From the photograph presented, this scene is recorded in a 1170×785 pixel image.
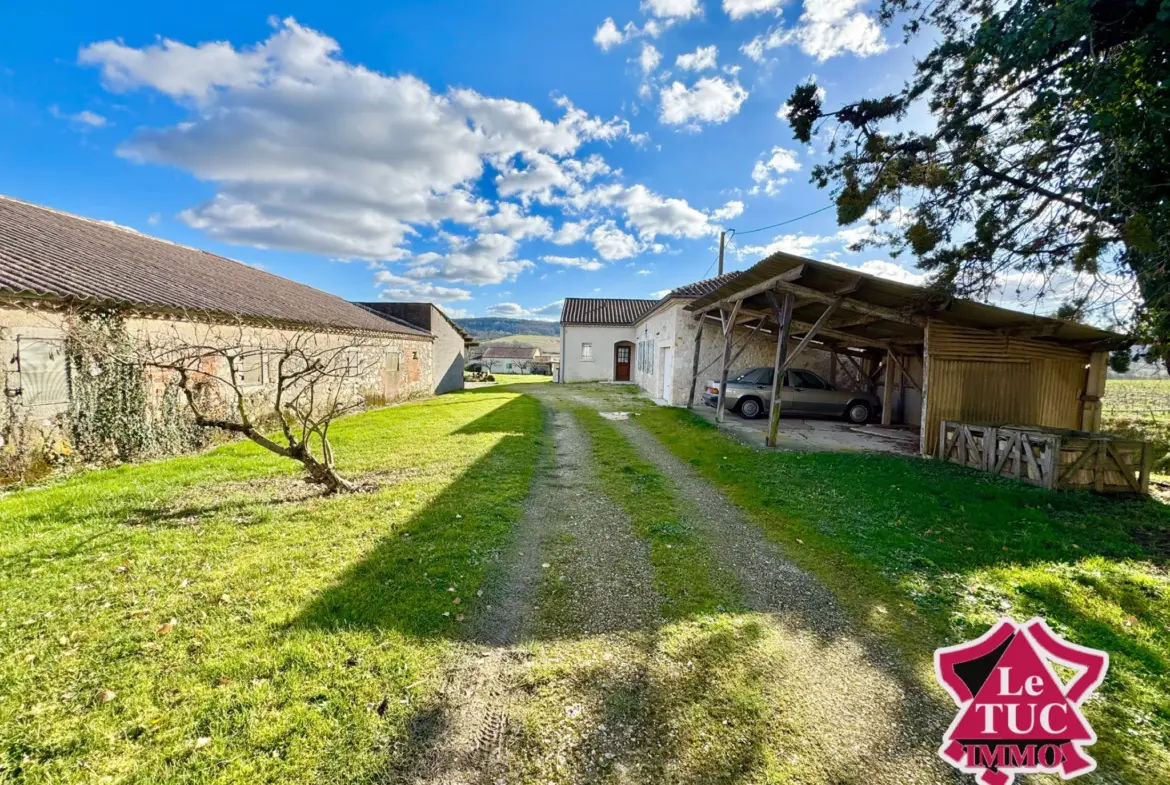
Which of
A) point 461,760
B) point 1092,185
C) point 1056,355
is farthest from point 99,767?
point 1056,355

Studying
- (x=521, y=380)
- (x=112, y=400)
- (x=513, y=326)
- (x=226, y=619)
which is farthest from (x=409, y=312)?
(x=513, y=326)

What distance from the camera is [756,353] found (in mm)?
15773

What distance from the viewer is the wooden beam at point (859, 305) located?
346 inches

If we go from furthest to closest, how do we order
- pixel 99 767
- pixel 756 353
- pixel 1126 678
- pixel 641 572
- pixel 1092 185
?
pixel 756 353
pixel 1092 185
pixel 641 572
pixel 1126 678
pixel 99 767

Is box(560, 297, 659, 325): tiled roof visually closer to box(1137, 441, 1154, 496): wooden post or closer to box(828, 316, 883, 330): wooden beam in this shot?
box(828, 316, 883, 330): wooden beam

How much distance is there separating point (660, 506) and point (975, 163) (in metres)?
6.72

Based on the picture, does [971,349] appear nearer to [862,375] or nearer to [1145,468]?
[1145,468]

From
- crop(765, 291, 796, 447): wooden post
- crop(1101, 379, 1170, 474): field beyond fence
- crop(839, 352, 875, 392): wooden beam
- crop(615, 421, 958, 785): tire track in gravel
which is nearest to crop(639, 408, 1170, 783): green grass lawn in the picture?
crop(615, 421, 958, 785): tire track in gravel

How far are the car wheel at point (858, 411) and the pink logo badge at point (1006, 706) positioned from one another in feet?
42.6

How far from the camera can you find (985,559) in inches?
178

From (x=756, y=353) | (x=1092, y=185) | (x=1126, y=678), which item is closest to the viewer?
(x=1126, y=678)

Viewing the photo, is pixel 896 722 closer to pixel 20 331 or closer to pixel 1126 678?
pixel 1126 678

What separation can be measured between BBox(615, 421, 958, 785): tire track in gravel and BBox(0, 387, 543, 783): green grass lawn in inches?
87.0

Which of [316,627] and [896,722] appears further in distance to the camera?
[316,627]
